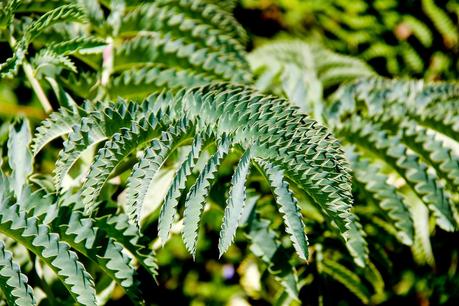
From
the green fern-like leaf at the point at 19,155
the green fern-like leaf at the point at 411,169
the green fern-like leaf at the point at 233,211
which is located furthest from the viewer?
Result: the green fern-like leaf at the point at 411,169

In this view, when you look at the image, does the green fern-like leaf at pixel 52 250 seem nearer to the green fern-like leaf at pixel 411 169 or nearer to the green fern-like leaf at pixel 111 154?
the green fern-like leaf at pixel 111 154

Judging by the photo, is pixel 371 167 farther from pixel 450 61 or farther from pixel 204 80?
pixel 450 61

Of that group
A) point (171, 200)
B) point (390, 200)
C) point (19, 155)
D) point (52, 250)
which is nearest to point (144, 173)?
point (171, 200)

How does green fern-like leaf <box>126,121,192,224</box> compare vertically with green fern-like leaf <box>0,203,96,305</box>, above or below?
above

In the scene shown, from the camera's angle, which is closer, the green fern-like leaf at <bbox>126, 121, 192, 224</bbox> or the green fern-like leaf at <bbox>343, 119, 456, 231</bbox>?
the green fern-like leaf at <bbox>126, 121, 192, 224</bbox>

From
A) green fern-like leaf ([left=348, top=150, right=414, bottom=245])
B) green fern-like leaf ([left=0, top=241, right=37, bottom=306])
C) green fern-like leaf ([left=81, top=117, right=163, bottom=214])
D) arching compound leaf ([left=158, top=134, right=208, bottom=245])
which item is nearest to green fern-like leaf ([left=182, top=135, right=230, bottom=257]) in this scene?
arching compound leaf ([left=158, top=134, right=208, bottom=245])

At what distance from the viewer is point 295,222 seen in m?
0.79

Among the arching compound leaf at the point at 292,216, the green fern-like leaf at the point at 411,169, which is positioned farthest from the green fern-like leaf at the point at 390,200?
the arching compound leaf at the point at 292,216

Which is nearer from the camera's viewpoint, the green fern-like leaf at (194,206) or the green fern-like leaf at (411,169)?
the green fern-like leaf at (194,206)

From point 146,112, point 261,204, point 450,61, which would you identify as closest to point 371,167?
point 261,204

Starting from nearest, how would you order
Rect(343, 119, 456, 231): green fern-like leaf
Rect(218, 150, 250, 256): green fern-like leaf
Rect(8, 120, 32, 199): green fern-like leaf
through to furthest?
1. Rect(218, 150, 250, 256): green fern-like leaf
2. Rect(8, 120, 32, 199): green fern-like leaf
3. Rect(343, 119, 456, 231): green fern-like leaf

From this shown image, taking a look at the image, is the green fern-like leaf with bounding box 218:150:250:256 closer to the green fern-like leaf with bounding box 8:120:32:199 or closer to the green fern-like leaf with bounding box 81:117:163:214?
the green fern-like leaf with bounding box 81:117:163:214

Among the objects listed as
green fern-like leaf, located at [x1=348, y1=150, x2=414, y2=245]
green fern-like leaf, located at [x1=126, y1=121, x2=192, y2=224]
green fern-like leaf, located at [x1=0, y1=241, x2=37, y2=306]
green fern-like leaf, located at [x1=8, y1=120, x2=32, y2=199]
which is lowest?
green fern-like leaf, located at [x1=348, y1=150, x2=414, y2=245]

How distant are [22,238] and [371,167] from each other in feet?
2.25
